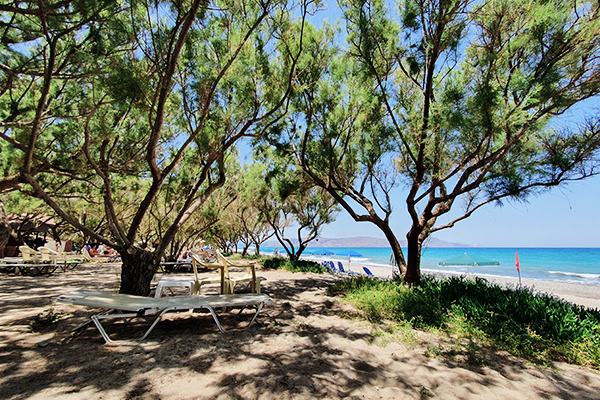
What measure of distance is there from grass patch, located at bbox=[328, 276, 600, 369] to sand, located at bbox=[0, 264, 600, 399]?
0.93 feet

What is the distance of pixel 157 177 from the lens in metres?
5.27

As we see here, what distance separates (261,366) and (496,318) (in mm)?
3744

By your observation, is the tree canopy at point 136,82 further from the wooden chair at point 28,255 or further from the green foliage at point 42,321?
the wooden chair at point 28,255

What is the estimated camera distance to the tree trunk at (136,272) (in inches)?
196

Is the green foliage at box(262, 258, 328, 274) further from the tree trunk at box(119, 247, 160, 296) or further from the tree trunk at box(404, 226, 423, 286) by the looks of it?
the tree trunk at box(119, 247, 160, 296)

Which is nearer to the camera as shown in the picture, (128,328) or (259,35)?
(128,328)

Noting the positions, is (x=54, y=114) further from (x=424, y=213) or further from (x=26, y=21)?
(x=424, y=213)

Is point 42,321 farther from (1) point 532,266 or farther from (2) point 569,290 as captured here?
(1) point 532,266

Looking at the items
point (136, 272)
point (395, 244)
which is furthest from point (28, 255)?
point (395, 244)

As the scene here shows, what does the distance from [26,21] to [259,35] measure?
13.7 ft

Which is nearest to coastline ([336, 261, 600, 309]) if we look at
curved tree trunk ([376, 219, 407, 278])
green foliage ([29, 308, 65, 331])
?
curved tree trunk ([376, 219, 407, 278])

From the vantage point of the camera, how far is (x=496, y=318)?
4.27 meters

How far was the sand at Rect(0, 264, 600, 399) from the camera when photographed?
2.36 m

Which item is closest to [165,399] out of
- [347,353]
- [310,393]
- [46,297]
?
[310,393]
